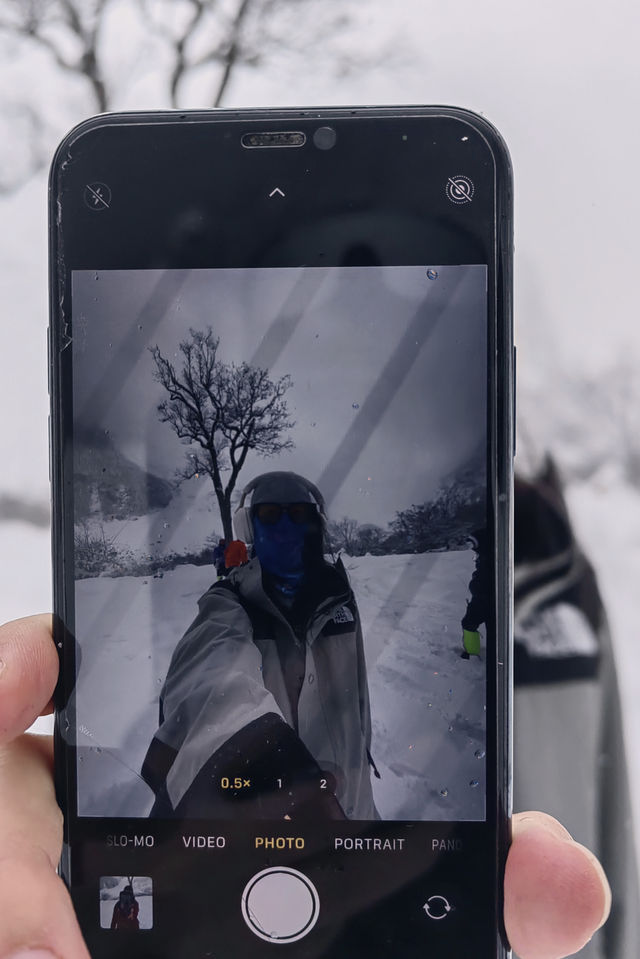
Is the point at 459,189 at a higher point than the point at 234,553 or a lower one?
higher

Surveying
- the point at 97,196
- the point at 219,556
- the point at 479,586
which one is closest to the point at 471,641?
the point at 479,586

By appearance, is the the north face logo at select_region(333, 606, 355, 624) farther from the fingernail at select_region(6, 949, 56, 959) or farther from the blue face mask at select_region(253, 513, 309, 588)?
the fingernail at select_region(6, 949, 56, 959)

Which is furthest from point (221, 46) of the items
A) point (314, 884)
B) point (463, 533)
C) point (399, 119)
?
point (314, 884)

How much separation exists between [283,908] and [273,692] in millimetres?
102

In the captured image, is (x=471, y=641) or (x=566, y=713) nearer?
(x=471, y=641)

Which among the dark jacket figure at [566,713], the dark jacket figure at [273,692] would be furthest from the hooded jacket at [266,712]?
the dark jacket figure at [566,713]

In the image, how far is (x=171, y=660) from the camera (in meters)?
0.34

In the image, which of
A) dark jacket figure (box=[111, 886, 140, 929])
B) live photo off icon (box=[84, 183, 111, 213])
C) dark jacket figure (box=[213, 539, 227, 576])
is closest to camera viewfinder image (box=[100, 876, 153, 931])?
dark jacket figure (box=[111, 886, 140, 929])

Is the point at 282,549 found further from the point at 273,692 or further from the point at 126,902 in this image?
the point at 126,902

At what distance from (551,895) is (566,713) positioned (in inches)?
14.1

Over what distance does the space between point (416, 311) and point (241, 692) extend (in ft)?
0.68

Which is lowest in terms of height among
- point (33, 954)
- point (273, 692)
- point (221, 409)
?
Result: point (33, 954)

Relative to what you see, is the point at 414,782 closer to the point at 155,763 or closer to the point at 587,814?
the point at 155,763

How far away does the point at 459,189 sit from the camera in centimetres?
33
